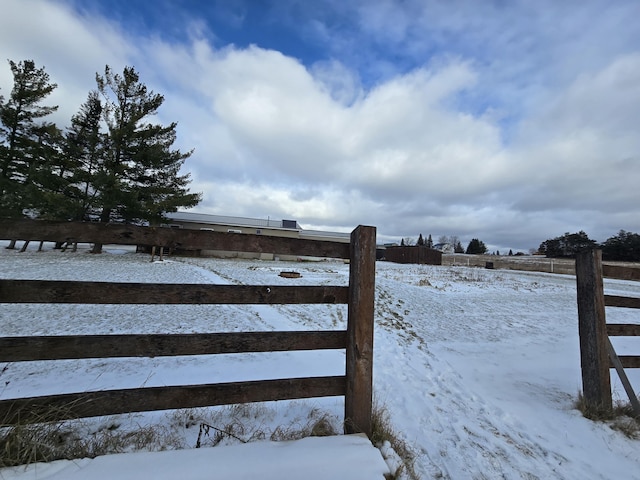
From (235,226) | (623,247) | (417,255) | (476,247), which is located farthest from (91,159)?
(476,247)

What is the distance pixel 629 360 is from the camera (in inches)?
142

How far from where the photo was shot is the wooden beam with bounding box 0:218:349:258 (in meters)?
2.01

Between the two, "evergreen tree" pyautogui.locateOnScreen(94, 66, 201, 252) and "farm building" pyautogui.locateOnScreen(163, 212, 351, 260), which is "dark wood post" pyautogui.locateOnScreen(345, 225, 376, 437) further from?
"farm building" pyautogui.locateOnScreen(163, 212, 351, 260)

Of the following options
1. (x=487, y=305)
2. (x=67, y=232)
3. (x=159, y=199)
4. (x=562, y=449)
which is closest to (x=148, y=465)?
(x=67, y=232)

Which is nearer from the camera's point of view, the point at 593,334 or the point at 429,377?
the point at 593,334

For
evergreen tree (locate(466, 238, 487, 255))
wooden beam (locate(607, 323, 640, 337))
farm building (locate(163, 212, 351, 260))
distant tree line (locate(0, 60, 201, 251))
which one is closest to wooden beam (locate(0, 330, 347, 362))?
wooden beam (locate(607, 323, 640, 337))

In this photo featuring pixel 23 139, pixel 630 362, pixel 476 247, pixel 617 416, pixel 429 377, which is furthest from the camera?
pixel 476 247

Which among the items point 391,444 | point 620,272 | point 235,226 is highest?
point 235,226

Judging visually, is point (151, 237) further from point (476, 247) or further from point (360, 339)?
point (476, 247)

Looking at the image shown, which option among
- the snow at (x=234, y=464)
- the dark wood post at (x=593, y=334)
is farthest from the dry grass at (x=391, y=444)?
the dark wood post at (x=593, y=334)

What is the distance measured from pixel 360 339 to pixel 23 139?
27.6 meters

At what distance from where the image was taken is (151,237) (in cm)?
221

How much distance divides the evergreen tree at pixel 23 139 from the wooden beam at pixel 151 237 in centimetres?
2264

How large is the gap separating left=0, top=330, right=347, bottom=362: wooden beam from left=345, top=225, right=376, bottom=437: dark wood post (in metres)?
0.16
